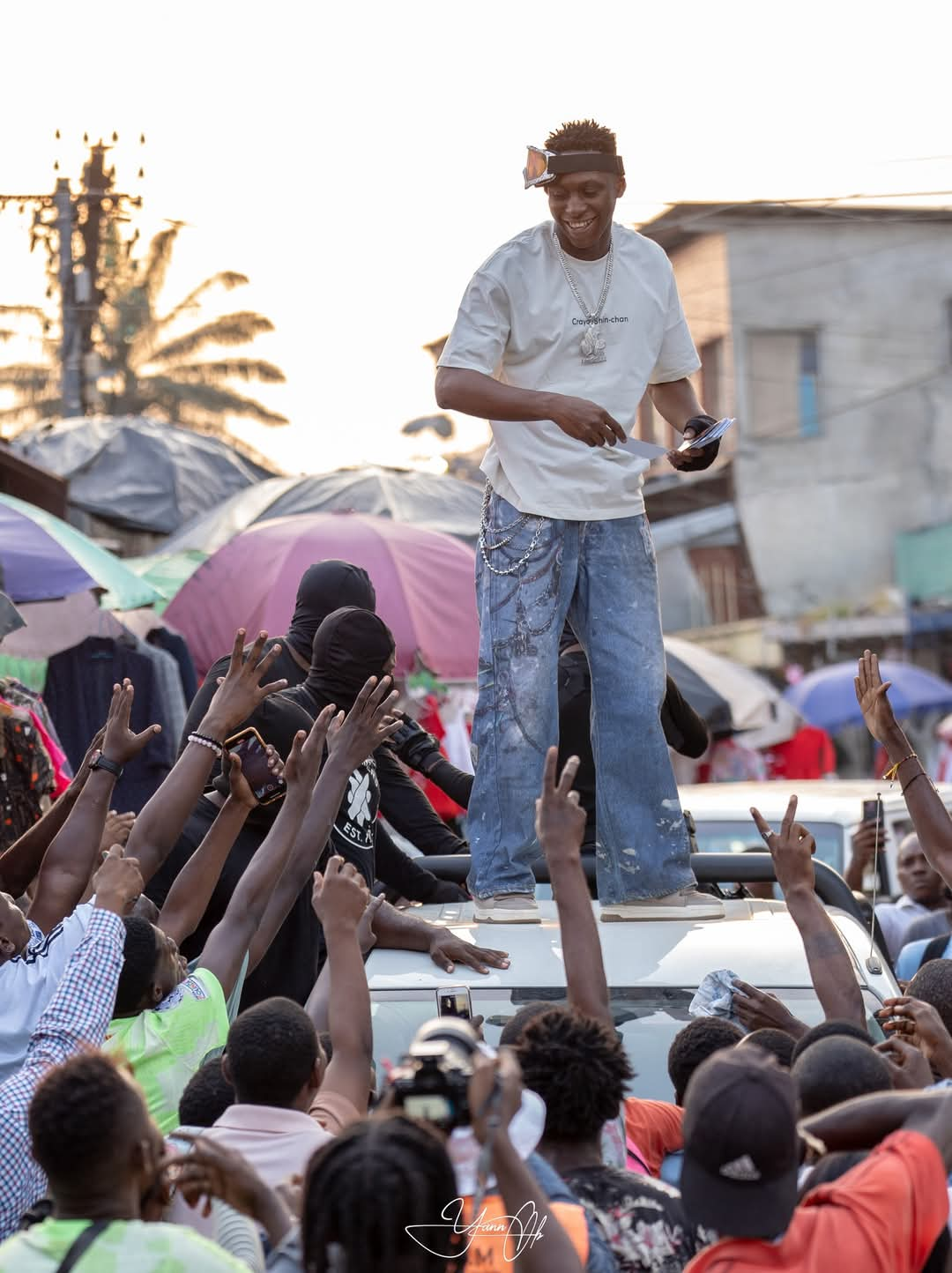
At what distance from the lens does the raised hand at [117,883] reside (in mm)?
3918

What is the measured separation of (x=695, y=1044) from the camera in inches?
152

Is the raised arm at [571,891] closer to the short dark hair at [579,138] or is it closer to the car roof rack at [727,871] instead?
the car roof rack at [727,871]

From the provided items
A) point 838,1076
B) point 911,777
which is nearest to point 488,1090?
point 838,1076

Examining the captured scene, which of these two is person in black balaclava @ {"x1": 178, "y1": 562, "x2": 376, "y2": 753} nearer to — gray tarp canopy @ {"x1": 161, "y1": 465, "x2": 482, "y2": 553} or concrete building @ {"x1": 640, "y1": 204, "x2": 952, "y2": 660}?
gray tarp canopy @ {"x1": 161, "y1": 465, "x2": 482, "y2": 553}

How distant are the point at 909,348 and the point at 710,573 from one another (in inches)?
243

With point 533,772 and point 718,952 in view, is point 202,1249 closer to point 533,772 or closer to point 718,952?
point 718,952

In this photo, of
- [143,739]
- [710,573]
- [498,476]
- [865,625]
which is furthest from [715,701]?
[710,573]

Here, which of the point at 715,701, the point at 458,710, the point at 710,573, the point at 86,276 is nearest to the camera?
the point at 458,710

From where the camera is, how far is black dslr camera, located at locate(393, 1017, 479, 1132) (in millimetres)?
2582

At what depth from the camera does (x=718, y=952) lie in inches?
177

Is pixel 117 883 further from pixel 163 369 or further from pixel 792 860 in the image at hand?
pixel 163 369

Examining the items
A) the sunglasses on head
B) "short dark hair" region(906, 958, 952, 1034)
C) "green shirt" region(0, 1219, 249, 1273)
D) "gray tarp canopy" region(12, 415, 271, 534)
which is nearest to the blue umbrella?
"gray tarp canopy" region(12, 415, 271, 534)

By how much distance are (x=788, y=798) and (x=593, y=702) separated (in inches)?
113

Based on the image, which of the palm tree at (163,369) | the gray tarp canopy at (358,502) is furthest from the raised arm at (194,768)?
the palm tree at (163,369)
